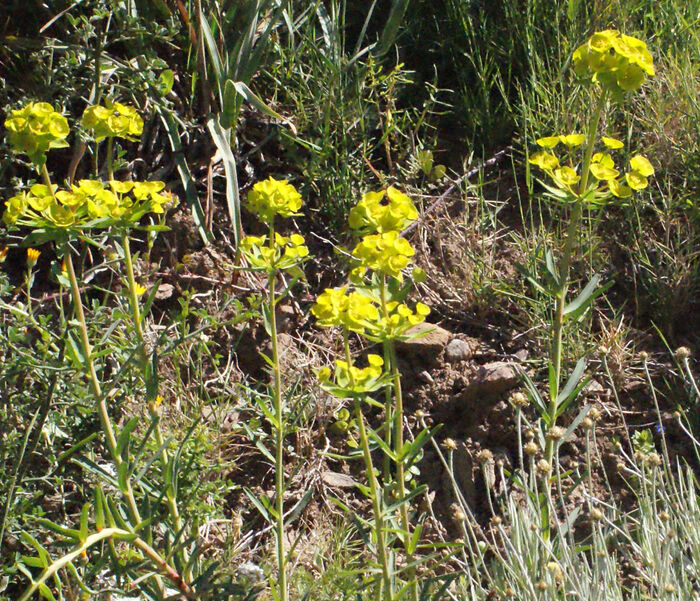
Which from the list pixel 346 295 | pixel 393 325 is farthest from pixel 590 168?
pixel 346 295

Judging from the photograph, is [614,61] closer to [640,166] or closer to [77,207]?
[640,166]

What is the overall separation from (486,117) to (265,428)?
1426mm

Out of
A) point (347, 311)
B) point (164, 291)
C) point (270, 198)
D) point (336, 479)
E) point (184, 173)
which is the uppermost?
point (270, 198)

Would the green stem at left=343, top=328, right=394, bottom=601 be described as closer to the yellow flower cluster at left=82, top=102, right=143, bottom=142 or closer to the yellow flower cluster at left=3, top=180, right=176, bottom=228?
the yellow flower cluster at left=3, top=180, right=176, bottom=228

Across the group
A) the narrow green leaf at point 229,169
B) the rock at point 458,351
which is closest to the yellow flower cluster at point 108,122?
the narrow green leaf at point 229,169

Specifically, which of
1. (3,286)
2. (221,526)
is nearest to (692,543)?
(221,526)

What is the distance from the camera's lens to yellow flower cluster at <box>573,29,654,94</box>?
1615 millimetres

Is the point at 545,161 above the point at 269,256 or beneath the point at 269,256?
above

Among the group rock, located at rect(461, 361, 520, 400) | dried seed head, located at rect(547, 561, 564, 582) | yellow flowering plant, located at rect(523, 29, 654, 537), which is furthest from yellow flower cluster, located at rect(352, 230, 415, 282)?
rock, located at rect(461, 361, 520, 400)

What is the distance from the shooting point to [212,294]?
8.61 ft

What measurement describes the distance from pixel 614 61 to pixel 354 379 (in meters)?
0.84

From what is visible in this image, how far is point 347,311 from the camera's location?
55.7 inches

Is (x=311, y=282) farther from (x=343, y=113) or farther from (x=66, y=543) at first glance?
(x=66, y=543)

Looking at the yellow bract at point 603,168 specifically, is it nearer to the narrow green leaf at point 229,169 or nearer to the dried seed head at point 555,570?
the dried seed head at point 555,570
